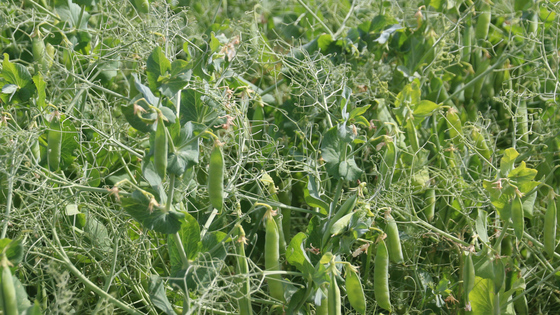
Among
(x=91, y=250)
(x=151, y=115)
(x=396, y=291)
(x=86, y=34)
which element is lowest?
(x=396, y=291)

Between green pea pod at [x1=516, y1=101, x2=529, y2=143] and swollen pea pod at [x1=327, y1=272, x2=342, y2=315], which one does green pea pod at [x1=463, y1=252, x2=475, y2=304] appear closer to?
swollen pea pod at [x1=327, y1=272, x2=342, y2=315]

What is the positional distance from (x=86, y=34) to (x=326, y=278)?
109 cm

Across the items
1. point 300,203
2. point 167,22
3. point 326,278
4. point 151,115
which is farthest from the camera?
point 300,203

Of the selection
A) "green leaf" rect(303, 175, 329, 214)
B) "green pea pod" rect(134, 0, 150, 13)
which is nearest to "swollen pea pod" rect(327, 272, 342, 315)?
"green leaf" rect(303, 175, 329, 214)

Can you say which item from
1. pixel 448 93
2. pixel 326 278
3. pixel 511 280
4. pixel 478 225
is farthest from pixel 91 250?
pixel 448 93

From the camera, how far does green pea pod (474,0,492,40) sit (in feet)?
5.86

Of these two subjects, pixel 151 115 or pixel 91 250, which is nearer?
pixel 151 115

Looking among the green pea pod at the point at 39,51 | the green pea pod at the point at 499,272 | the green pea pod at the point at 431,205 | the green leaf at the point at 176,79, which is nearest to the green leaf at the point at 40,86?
the green pea pod at the point at 39,51

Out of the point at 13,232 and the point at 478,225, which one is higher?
the point at 478,225

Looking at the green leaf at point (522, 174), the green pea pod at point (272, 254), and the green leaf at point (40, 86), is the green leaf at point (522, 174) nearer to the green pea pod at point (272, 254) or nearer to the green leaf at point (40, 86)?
the green pea pod at point (272, 254)

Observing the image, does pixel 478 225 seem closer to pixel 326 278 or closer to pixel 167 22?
pixel 326 278

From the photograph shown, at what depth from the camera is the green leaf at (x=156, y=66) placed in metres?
1.05

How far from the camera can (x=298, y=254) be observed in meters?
1.17

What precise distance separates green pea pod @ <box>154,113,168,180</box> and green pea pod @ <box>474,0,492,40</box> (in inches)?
51.5
